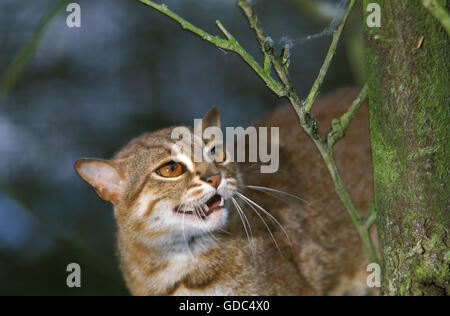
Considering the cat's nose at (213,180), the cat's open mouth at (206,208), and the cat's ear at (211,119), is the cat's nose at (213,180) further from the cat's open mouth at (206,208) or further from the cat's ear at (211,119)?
the cat's ear at (211,119)

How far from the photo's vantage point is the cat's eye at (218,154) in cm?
282

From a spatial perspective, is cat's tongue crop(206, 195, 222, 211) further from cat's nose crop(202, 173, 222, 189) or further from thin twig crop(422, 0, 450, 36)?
thin twig crop(422, 0, 450, 36)

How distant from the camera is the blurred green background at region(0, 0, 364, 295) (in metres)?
4.70

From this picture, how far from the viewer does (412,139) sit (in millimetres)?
1692

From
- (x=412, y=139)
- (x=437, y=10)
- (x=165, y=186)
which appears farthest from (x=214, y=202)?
(x=437, y=10)

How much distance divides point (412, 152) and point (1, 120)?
161 inches

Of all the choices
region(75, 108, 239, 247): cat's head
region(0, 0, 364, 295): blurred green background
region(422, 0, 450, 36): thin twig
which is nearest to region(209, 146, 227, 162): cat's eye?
region(75, 108, 239, 247): cat's head

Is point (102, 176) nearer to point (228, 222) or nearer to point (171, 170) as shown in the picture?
point (171, 170)

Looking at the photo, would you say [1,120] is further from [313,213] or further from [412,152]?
[412,152]

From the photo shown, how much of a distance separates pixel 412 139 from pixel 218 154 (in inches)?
50.9

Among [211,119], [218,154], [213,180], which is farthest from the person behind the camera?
[211,119]

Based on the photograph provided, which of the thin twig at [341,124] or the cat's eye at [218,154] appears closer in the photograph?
the thin twig at [341,124]

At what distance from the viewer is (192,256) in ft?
9.24

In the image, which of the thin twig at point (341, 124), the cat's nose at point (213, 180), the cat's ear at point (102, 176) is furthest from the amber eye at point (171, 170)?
the thin twig at point (341, 124)
